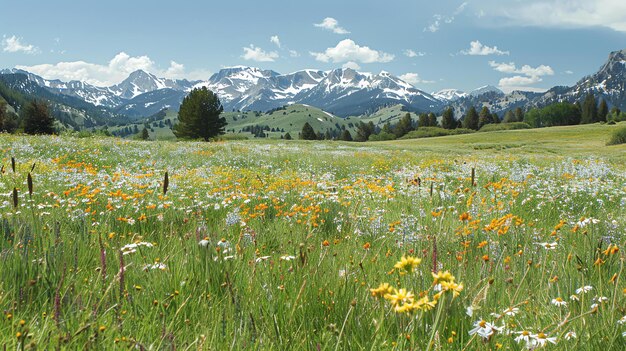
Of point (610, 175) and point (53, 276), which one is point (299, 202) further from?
point (610, 175)

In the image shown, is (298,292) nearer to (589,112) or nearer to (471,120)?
(471,120)

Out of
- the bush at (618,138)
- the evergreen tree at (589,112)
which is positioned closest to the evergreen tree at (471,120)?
the evergreen tree at (589,112)

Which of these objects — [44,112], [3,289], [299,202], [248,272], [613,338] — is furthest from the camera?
[44,112]

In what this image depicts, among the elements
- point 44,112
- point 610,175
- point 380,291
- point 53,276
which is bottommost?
point 610,175

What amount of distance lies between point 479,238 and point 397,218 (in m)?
1.30

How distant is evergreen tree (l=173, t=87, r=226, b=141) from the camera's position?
7338cm

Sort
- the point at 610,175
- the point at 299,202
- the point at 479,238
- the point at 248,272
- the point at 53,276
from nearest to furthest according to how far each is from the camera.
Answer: the point at 53,276, the point at 248,272, the point at 479,238, the point at 299,202, the point at 610,175

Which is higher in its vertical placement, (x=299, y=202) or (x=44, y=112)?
(x=44, y=112)

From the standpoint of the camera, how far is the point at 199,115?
73.2 metres

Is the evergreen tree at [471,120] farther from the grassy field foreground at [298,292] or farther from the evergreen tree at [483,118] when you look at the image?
the grassy field foreground at [298,292]

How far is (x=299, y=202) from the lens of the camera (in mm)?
6668

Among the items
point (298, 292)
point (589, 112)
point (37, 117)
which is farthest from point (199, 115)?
point (589, 112)

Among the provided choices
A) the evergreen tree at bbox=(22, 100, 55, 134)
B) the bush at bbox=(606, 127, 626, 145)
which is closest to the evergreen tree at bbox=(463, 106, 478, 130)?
the bush at bbox=(606, 127, 626, 145)

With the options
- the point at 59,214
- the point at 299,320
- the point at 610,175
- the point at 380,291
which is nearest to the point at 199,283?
the point at 299,320
